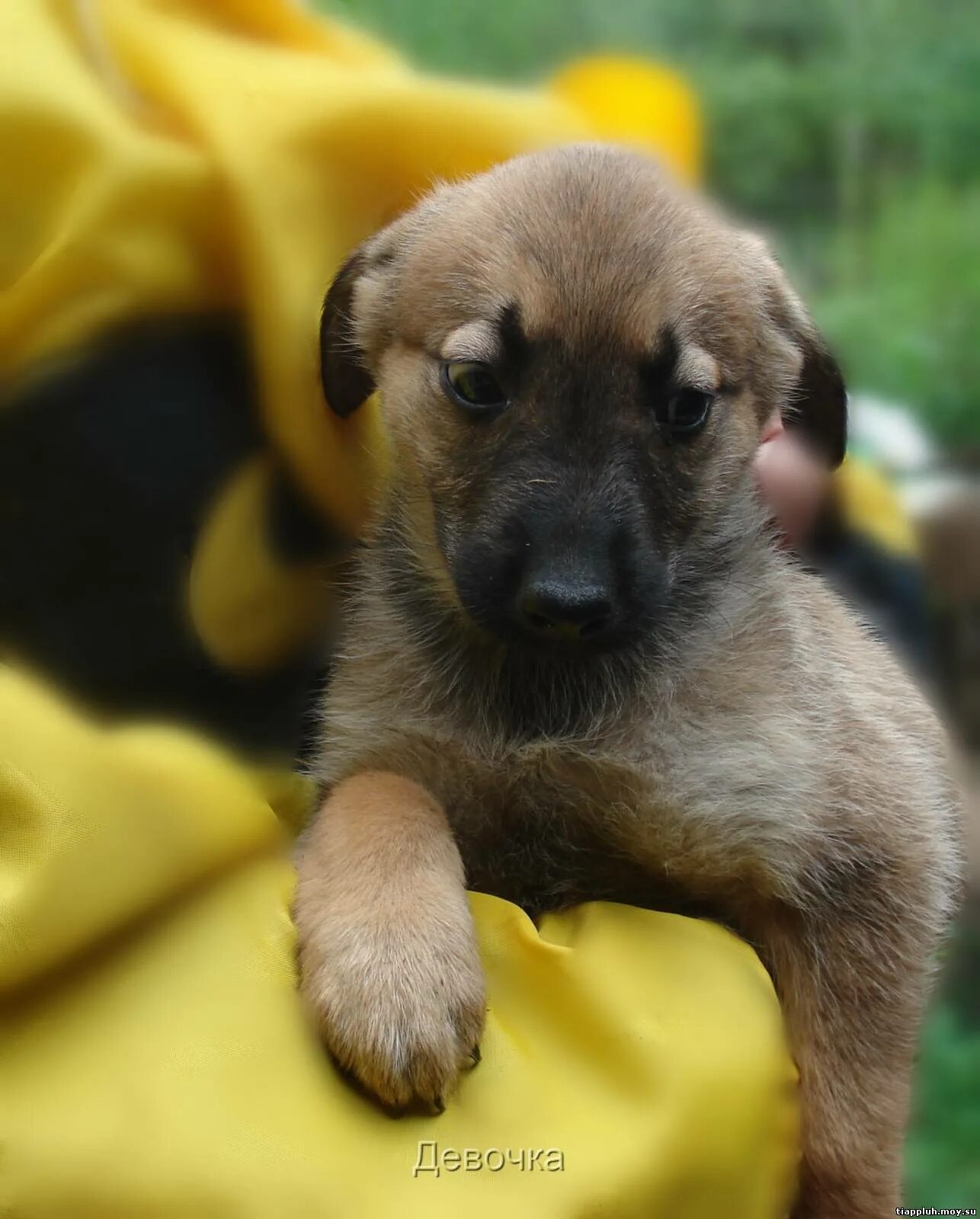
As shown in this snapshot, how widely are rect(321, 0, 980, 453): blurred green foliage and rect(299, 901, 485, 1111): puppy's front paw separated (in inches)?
53.8

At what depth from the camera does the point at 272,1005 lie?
3.88 ft

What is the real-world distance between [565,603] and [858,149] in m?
3.25

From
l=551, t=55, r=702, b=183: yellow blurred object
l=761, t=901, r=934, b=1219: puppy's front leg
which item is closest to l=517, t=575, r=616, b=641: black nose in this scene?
l=761, t=901, r=934, b=1219: puppy's front leg

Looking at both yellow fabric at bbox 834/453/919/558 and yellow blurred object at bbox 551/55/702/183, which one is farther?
yellow fabric at bbox 834/453/919/558

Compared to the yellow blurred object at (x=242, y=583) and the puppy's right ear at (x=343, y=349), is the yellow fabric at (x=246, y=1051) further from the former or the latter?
the puppy's right ear at (x=343, y=349)

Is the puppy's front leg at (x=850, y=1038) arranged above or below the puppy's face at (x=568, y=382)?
below

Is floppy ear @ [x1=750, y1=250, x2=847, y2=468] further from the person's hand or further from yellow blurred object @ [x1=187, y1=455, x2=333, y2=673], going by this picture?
yellow blurred object @ [x1=187, y1=455, x2=333, y2=673]

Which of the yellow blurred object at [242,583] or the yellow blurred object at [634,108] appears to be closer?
the yellow blurred object at [242,583]

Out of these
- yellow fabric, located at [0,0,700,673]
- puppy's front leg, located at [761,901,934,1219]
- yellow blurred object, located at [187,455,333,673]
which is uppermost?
yellow fabric, located at [0,0,700,673]

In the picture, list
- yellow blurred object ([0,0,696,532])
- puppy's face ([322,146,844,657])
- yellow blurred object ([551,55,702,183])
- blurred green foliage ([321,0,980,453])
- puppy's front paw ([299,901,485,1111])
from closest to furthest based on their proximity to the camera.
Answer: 1. puppy's front paw ([299,901,485,1111])
2. yellow blurred object ([0,0,696,532])
3. puppy's face ([322,146,844,657])
4. yellow blurred object ([551,55,702,183])
5. blurred green foliage ([321,0,980,453])

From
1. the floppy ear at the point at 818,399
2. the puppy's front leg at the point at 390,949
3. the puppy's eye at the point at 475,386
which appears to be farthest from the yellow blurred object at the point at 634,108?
the puppy's front leg at the point at 390,949

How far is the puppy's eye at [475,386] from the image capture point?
4.84 feet

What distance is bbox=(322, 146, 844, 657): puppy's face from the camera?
1393mm

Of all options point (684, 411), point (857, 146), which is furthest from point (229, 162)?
point (857, 146)
